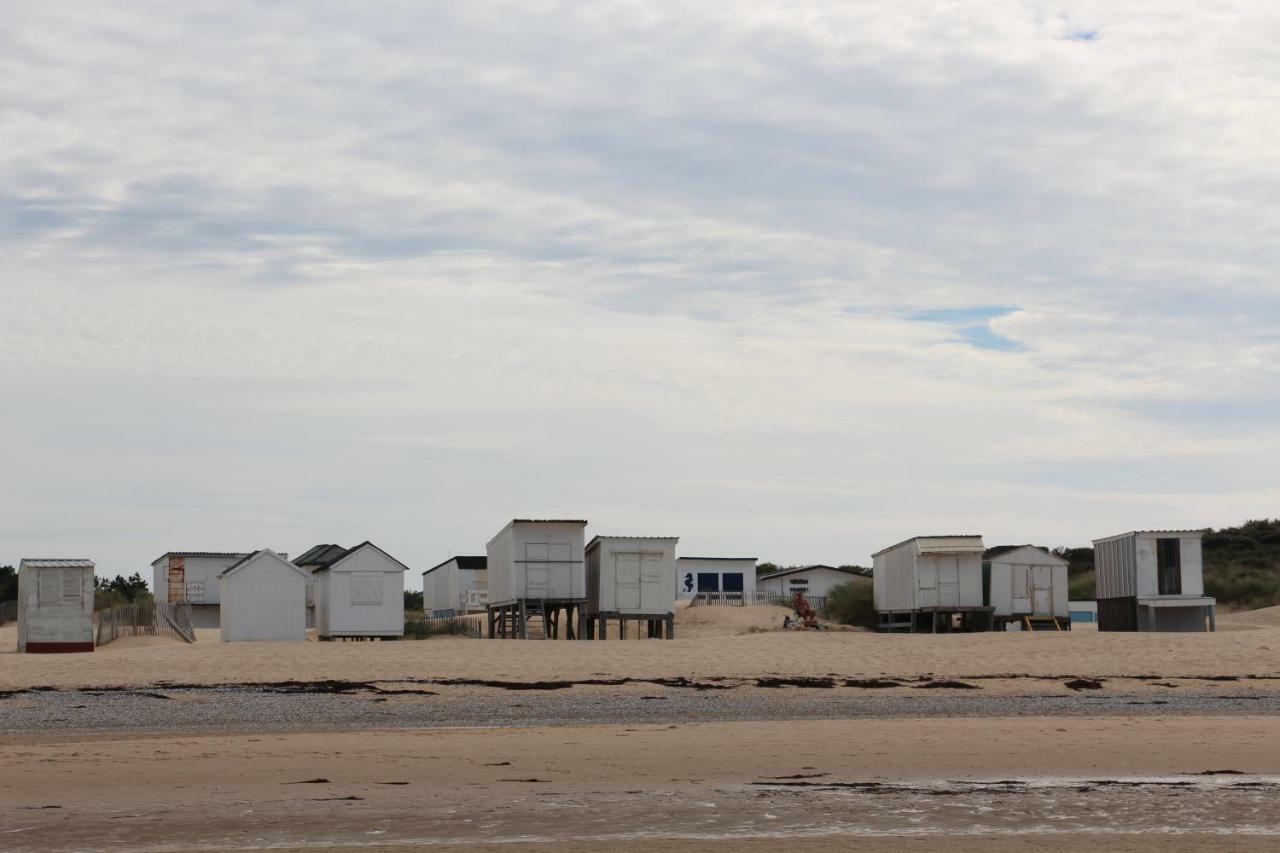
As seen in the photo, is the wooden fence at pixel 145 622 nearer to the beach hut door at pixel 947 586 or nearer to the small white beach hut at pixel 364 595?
the small white beach hut at pixel 364 595

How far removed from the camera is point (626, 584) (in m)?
39.2

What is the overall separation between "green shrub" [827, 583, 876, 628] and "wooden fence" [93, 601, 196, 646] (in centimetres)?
2118

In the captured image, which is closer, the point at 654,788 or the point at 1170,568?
the point at 654,788

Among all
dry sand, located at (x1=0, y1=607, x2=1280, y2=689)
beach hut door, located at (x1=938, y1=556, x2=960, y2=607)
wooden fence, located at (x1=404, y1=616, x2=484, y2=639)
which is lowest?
wooden fence, located at (x1=404, y1=616, x2=484, y2=639)

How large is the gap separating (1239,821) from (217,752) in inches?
418

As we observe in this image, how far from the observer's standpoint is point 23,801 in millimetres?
12625

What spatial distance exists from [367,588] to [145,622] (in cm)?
698

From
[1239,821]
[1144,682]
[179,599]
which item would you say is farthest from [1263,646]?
[179,599]

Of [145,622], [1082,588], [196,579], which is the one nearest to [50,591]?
[145,622]

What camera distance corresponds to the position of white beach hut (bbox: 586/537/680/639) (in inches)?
1542

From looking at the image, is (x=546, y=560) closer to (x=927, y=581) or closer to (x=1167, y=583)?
(x=927, y=581)

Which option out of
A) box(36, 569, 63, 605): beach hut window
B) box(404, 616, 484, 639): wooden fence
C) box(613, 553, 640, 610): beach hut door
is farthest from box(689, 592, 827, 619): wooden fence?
box(36, 569, 63, 605): beach hut window

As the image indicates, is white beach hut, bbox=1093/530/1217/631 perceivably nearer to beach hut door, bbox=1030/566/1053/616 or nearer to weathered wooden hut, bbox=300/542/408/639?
beach hut door, bbox=1030/566/1053/616

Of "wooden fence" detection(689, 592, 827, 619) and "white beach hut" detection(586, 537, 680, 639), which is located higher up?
"white beach hut" detection(586, 537, 680, 639)
